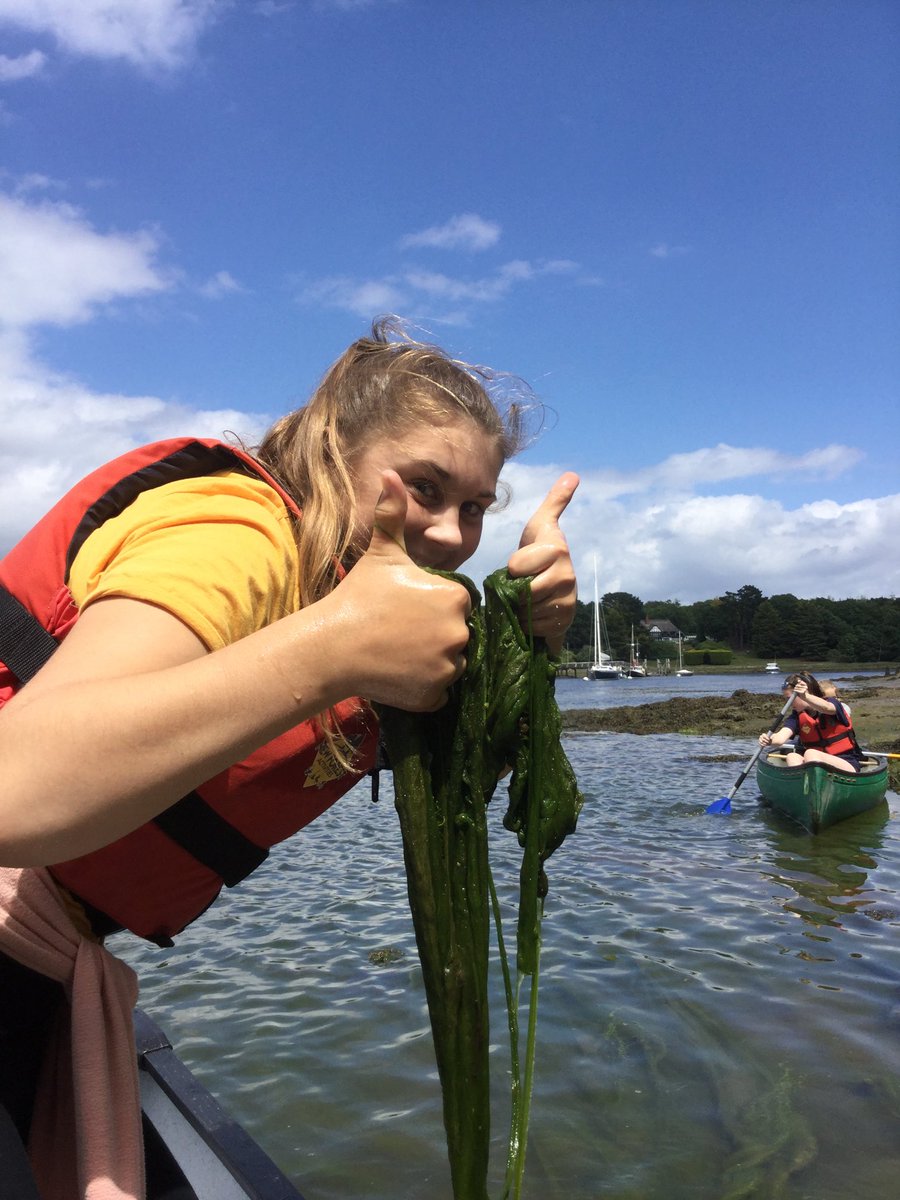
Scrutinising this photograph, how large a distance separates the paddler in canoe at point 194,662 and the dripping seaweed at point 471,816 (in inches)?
5.7

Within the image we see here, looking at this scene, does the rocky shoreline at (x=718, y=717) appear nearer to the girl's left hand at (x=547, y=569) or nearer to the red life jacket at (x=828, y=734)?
the red life jacket at (x=828, y=734)

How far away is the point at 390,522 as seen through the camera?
1.75m

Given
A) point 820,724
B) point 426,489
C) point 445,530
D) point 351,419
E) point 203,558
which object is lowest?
point 820,724

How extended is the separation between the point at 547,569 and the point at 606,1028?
634 cm

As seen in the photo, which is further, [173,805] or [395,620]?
[173,805]

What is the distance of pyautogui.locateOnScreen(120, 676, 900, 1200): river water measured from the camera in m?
5.52

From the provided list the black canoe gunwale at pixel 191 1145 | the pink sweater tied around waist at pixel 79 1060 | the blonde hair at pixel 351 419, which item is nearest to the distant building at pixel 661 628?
the black canoe gunwale at pixel 191 1145

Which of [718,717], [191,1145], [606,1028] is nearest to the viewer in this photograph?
[191,1145]

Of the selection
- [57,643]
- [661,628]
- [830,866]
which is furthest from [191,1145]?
[661,628]

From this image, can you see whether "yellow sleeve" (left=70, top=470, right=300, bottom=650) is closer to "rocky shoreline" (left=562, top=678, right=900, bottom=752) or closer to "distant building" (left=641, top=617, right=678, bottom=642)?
"rocky shoreline" (left=562, top=678, right=900, bottom=752)

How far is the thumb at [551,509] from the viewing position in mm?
2342

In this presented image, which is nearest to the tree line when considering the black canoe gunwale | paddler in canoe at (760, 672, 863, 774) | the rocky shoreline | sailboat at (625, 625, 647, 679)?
sailboat at (625, 625, 647, 679)

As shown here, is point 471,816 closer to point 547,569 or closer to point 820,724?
point 547,569

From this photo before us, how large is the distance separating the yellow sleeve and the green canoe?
15.8 meters
